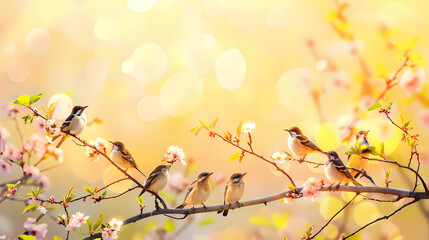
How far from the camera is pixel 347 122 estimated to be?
1.56m

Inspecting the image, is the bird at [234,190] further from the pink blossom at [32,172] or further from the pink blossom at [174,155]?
the pink blossom at [32,172]

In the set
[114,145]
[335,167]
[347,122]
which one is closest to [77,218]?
[114,145]

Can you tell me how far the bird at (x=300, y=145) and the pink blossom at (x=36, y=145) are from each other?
0.84 m

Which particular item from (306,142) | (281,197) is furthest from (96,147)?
(306,142)

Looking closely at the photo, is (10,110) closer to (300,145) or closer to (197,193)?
(197,193)

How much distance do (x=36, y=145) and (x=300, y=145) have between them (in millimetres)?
888

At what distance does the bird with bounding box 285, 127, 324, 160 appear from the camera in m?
1.48

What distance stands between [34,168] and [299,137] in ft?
3.06

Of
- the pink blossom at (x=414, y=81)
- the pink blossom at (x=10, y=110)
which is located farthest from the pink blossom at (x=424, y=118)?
the pink blossom at (x=10, y=110)

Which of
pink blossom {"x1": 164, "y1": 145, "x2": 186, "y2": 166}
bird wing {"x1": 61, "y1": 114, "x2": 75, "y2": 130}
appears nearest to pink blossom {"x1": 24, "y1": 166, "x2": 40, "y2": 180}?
bird wing {"x1": 61, "y1": 114, "x2": 75, "y2": 130}

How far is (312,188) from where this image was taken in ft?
4.06

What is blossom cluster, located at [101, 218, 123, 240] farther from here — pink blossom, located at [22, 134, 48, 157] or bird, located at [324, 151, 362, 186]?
bird, located at [324, 151, 362, 186]

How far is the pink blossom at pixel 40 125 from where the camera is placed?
4.32ft

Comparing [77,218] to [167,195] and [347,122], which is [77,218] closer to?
[167,195]
